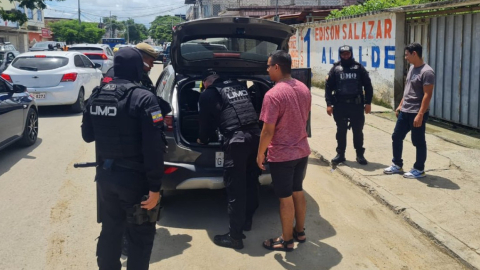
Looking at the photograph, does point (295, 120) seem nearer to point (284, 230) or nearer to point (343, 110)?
point (284, 230)

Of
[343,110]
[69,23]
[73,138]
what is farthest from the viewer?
[69,23]

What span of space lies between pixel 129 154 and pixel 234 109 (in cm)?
140

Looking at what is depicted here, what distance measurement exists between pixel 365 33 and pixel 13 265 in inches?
413

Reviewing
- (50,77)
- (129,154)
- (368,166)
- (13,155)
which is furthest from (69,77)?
(129,154)

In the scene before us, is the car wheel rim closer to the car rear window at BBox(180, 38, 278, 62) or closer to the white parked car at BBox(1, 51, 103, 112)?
the white parked car at BBox(1, 51, 103, 112)

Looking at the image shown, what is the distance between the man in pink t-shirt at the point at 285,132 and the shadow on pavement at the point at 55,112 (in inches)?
351

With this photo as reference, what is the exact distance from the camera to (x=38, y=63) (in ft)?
37.8

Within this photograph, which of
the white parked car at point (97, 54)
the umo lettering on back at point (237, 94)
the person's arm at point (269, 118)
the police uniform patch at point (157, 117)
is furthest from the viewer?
the white parked car at point (97, 54)

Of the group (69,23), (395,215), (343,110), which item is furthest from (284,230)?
(69,23)

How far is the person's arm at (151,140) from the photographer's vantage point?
10.4 ft

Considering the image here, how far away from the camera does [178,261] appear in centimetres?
417

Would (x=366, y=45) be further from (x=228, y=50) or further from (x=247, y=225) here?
(x=247, y=225)

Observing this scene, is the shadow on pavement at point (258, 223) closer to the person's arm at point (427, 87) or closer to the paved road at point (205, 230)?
the paved road at point (205, 230)

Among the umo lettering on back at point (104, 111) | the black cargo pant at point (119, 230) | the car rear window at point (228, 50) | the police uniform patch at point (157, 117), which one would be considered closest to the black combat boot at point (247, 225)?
the black cargo pant at point (119, 230)
